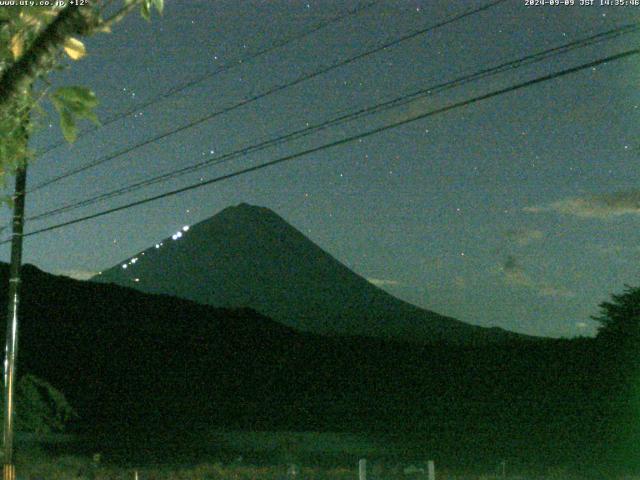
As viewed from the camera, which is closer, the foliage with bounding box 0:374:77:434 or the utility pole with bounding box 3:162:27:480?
the utility pole with bounding box 3:162:27:480

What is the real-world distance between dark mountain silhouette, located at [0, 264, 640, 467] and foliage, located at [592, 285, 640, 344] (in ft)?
3.72

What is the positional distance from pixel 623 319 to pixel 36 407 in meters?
31.5

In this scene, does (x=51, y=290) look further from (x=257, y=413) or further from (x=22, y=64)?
(x=22, y=64)

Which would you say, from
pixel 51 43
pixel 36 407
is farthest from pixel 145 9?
pixel 36 407

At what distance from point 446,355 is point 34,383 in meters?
41.3

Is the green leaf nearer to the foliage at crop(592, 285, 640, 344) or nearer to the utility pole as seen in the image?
the utility pole

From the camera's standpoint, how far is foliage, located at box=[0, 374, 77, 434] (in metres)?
24.1

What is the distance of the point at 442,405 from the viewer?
169 feet

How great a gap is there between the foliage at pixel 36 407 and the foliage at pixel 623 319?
29.9 metres

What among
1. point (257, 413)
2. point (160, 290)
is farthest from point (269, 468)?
point (160, 290)

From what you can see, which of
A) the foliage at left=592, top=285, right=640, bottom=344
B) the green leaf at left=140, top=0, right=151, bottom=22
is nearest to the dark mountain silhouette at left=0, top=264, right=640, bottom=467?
the foliage at left=592, top=285, right=640, bottom=344

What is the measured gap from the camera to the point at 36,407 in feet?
79.1

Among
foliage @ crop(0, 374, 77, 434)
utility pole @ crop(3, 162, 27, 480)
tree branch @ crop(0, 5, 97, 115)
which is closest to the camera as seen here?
tree branch @ crop(0, 5, 97, 115)

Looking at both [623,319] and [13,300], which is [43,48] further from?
[623,319]
